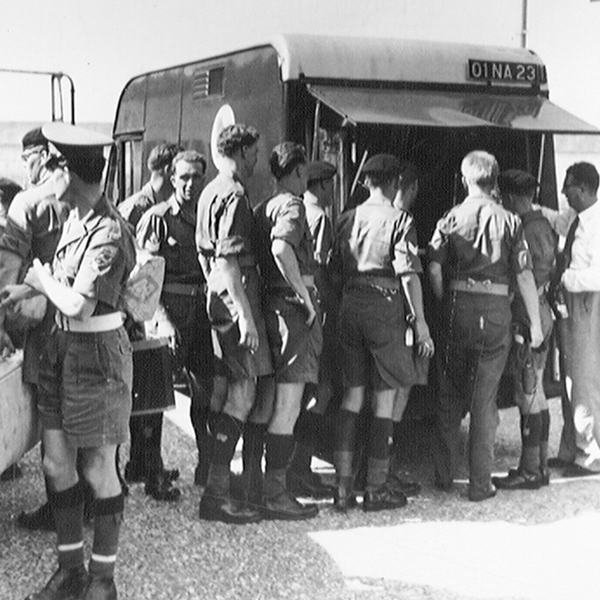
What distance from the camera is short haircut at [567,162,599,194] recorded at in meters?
5.64

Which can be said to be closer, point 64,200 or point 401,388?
point 64,200

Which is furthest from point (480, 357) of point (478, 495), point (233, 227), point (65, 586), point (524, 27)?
point (65, 586)

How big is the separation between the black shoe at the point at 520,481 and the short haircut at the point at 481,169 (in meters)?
1.69

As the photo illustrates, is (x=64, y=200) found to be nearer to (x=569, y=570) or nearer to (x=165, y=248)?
(x=165, y=248)

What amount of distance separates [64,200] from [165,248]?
168 centimetres

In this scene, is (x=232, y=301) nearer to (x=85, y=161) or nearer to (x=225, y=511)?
(x=225, y=511)

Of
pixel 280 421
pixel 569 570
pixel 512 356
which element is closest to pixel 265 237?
pixel 280 421

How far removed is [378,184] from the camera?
501cm

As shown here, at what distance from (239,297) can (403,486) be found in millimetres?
1557

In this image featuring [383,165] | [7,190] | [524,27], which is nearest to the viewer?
[383,165]

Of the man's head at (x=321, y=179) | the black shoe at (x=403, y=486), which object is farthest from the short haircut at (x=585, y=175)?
the black shoe at (x=403, y=486)

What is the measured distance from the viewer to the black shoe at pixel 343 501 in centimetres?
490

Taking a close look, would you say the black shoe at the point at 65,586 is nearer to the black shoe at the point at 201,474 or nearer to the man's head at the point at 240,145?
the black shoe at the point at 201,474

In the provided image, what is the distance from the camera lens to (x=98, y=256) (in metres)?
3.42
